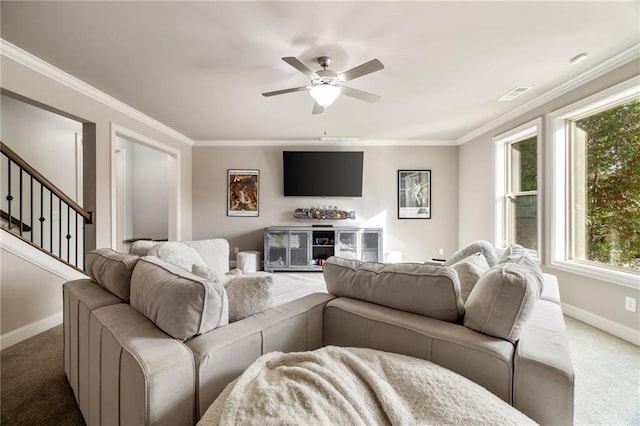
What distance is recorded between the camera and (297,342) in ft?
4.07

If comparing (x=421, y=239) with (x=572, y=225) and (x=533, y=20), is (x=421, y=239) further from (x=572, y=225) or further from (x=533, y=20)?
(x=533, y=20)

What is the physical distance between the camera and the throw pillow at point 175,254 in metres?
2.15

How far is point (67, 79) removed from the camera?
8.58ft

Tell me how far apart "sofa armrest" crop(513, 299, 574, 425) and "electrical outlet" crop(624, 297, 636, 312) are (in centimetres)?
224

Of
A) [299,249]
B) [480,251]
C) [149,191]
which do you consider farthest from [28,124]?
[480,251]

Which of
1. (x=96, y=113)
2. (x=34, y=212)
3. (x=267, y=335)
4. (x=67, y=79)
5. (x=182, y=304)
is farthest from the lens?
(x=34, y=212)

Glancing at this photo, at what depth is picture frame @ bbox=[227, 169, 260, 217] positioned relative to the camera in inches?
202

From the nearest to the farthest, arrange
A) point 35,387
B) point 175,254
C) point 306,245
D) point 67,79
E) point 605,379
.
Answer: point 35,387
point 605,379
point 175,254
point 67,79
point 306,245

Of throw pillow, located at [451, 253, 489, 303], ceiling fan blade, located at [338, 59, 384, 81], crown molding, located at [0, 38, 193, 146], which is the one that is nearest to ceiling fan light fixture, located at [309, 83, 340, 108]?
ceiling fan blade, located at [338, 59, 384, 81]

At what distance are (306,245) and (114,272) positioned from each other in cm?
353

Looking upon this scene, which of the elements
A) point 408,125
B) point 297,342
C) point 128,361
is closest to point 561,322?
point 297,342

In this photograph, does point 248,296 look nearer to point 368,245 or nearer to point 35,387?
point 35,387

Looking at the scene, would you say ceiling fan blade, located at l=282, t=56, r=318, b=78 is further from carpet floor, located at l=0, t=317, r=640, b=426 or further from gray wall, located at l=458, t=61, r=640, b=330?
gray wall, located at l=458, t=61, r=640, b=330

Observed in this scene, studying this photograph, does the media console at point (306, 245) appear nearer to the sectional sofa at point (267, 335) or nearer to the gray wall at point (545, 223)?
the gray wall at point (545, 223)
